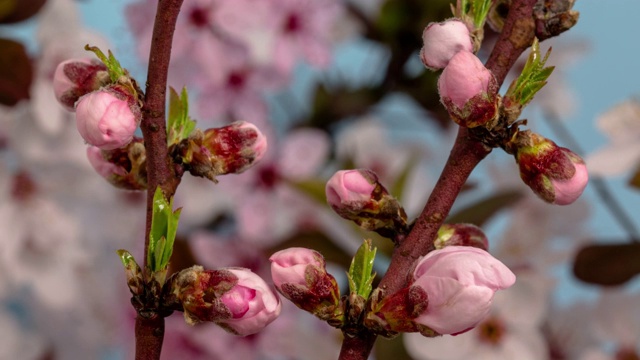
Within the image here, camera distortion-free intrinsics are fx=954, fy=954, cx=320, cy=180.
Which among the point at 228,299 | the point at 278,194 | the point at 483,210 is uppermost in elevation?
the point at 228,299

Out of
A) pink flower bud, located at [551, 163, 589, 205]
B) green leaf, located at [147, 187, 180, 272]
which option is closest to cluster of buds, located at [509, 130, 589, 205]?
pink flower bud, located at [551, 163, 589, 205]

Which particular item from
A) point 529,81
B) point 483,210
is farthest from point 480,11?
point 483,210

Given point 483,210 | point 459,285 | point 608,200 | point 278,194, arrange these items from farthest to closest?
point 278,194, point 608,200, point 483,210, point 459,285

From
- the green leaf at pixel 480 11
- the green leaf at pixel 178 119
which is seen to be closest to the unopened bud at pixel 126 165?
the green leaf at pixel 178 119

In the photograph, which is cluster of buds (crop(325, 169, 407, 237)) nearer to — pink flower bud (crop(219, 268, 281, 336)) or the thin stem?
pink flower bud (crop(219, 268, 281, 336))

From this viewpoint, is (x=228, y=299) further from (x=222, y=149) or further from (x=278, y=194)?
(x=278, y=194)

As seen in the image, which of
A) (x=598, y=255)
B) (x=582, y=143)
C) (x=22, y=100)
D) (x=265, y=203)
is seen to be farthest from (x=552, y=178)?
(x=582, y=143)

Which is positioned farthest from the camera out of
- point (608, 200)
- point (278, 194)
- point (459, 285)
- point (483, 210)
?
point (278, 194)

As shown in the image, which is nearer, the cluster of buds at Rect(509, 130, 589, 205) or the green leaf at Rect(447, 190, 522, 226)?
the cluster of buds at Rect(509, 130, 589, 205)
